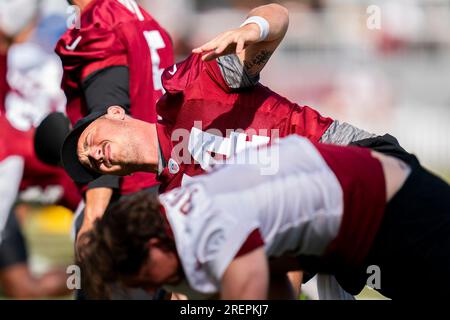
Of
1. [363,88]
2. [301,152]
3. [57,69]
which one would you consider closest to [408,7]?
[363,88]

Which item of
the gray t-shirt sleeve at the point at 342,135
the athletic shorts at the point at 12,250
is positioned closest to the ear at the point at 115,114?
the gray t-shirt sleeve at the point at 342,135

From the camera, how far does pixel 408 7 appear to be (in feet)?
40.4

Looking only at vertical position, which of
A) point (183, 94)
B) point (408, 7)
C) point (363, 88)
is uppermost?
point (183, 94)

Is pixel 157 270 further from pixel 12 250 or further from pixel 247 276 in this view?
pixel 12 250

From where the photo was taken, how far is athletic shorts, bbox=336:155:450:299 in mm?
2924

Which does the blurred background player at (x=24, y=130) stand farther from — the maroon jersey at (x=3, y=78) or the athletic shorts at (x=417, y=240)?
the athletic shorts at (x=417, y=240)

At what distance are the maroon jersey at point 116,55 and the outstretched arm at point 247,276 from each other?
236 cm

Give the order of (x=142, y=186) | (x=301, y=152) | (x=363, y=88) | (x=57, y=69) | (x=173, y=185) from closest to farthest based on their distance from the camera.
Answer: (x=301, y=152) < (x=173, y=185) < (x=142, y=186) < (x=57, y=69) < (x=363, y=88)

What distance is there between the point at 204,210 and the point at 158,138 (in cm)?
120

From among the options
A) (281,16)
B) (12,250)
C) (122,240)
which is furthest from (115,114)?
(12,250)

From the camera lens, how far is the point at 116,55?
4949 millimetres

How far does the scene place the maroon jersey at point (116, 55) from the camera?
→ 4.93 meters

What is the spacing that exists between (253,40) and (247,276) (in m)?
0.98
